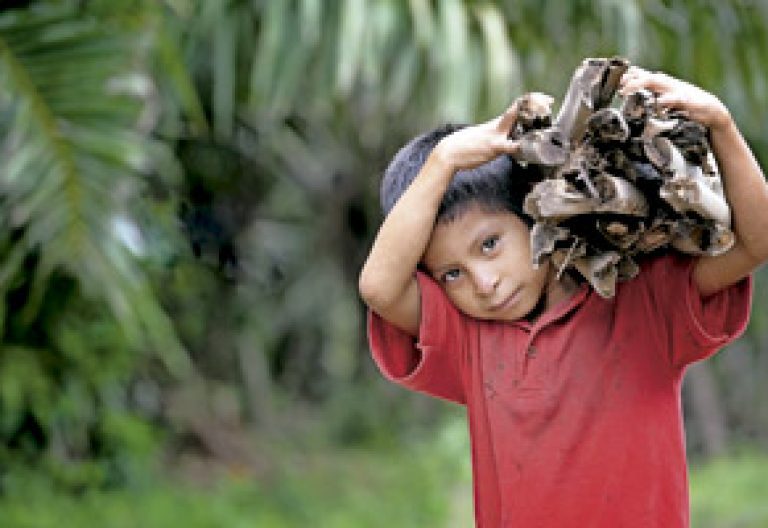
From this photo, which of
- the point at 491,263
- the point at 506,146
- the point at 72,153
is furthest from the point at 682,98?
the point at 72,153

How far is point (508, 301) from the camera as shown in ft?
6.73

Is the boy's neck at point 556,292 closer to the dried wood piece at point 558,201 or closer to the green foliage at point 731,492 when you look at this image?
the dried wood piece at point 558,201

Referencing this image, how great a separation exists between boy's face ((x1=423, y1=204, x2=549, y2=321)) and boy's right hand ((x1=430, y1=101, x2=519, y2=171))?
0.31 ft

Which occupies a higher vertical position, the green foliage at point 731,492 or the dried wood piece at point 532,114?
the dried wood piece at point 532,114

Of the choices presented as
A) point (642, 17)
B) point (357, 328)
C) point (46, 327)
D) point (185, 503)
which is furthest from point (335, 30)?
point (357, 328)

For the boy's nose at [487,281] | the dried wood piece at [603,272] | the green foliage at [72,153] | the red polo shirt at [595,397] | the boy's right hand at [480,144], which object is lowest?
the green foliage at [72,153]

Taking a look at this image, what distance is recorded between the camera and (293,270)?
883 cm

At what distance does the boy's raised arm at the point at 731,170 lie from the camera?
1907 mm

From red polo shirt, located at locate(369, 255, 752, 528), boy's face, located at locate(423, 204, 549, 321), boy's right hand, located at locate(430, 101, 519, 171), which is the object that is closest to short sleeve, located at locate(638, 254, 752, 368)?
red polo shirt, located at locate(369, 255, 752, 528)

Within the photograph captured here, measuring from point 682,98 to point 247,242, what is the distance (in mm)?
6054

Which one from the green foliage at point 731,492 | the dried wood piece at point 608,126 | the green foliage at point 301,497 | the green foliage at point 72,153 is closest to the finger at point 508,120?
the dried wood piece at point 608,126

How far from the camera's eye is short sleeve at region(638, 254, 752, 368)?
2.02m

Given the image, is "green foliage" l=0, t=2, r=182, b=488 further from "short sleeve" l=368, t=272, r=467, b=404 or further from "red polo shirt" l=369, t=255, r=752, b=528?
"red polo shirt" l=369, t=255, r=752, b=528

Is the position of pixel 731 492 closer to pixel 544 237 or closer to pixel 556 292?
pixel 556 292
